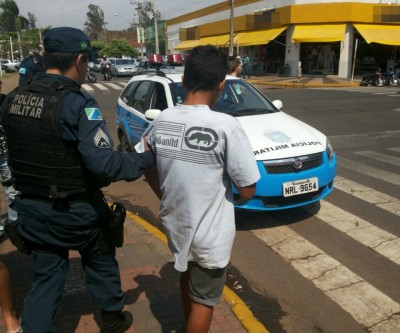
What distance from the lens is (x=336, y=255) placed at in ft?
13.5

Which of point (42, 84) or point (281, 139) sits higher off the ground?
point (42, 84)

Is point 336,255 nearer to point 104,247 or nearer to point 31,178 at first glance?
point 104,247

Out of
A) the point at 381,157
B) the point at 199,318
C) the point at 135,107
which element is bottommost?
the point at 381,157

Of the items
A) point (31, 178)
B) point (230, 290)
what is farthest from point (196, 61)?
point (230, 290)

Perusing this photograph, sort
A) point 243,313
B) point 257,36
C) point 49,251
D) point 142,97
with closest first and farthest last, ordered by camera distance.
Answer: point 49,251 → point 243,313 → point 142,97 → point 257,36

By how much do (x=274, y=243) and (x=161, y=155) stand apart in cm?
257

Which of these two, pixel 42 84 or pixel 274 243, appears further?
pixel 274 243

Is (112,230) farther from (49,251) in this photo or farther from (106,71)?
(106,71)

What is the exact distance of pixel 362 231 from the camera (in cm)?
463

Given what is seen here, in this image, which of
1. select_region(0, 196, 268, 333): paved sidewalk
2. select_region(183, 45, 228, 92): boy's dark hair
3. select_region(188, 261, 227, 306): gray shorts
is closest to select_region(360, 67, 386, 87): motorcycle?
select_region(0, 196, 268, 333): paved sidewalk

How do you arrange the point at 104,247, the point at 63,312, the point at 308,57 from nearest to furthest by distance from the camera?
the point at 104,247
the point at 63,312
the point at 308,57

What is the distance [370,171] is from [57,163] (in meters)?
5.88

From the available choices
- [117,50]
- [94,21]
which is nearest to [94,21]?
[94,21]

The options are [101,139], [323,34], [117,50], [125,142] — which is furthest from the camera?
[117,50]
